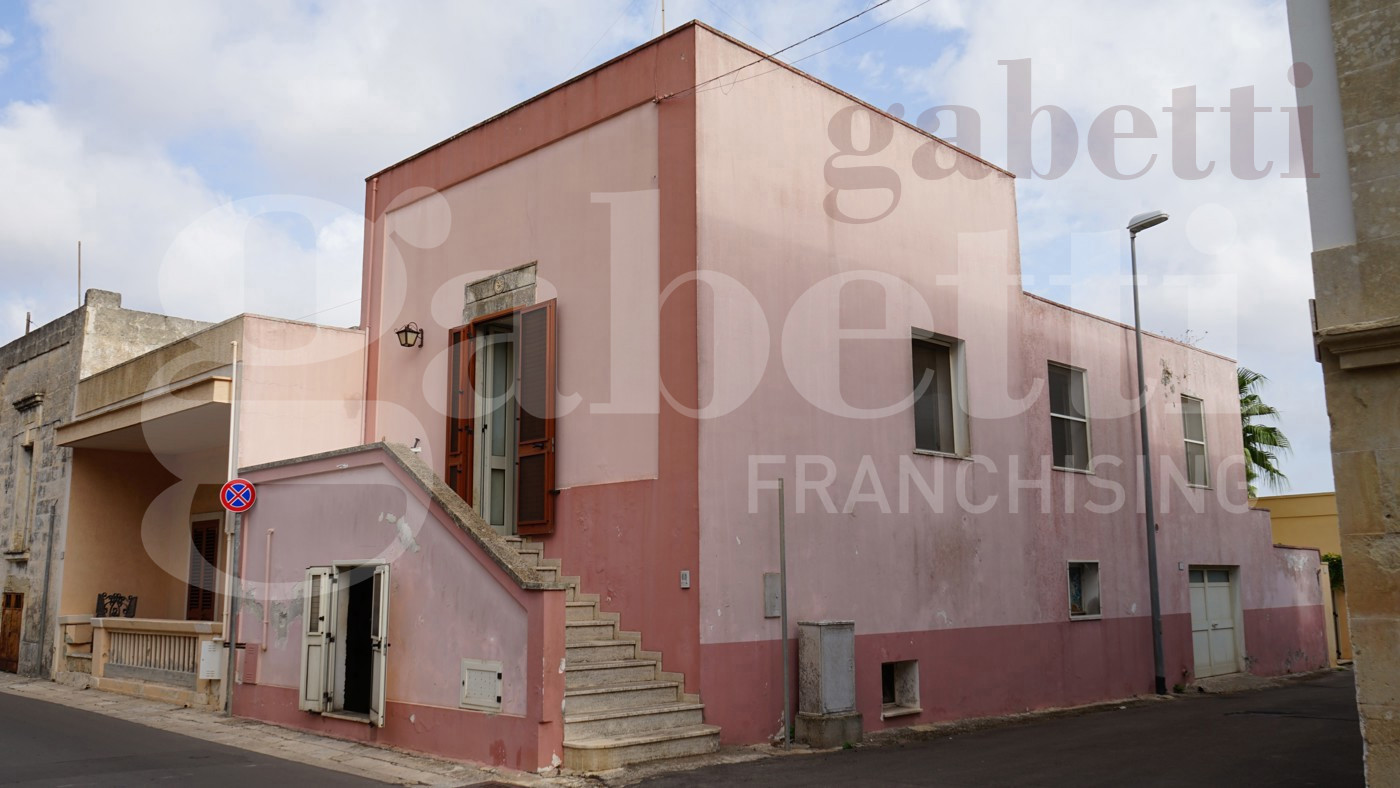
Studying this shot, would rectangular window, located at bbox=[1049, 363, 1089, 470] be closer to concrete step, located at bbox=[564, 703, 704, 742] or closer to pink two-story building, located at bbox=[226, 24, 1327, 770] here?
pink two-story building, located at bbox=[226, 24, 1327, 770]

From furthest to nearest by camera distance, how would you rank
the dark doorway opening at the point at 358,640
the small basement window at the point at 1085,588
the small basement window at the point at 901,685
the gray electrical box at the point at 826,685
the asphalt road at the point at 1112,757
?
the small basement window at the point at 1085,588 < the small basement window at the point at 901,685 < the dark doorway opening at the point at 358,640 < the gray electrical box at the point at 826,685 < the asphalt road at the point at 1112,757

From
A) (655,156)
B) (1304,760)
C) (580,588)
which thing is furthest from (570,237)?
(1304,760)

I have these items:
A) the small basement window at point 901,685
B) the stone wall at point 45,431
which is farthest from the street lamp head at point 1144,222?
the stone wall at point 45,431

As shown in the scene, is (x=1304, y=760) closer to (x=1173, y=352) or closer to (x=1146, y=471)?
(x=1146, y=471)

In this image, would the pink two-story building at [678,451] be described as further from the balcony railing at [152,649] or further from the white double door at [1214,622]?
the white double door at [1214,622]

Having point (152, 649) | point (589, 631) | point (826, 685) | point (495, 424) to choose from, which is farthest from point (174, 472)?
point (826, 685)

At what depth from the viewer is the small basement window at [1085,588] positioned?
50.2 ft

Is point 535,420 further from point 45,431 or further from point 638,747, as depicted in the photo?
point 45,431

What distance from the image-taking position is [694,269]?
10.9m

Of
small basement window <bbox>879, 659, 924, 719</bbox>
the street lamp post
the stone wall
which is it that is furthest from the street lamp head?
the stone wall

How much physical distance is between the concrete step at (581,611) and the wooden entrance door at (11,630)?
12310mm

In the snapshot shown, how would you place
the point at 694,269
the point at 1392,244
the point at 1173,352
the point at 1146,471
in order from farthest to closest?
the point at 1173,352
the point at 1146,471
the point at 694,269
the point at 1392,244

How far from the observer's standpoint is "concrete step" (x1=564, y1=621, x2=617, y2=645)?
1056 centimetres

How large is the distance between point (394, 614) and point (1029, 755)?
6027 millimetres
